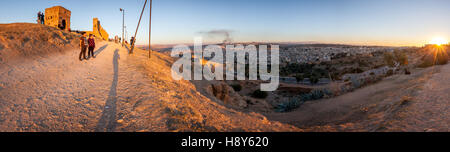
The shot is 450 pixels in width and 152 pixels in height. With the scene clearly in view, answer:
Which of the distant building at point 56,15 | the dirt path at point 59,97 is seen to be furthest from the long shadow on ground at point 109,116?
the distant building at point 56,15

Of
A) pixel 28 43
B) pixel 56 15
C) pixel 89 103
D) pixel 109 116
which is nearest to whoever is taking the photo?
pixel 109 116

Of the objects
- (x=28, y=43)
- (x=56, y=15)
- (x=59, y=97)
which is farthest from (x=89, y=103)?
(x=56, y=15)

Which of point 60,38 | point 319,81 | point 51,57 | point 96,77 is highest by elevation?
point 60,38

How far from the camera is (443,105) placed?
715 centimetres

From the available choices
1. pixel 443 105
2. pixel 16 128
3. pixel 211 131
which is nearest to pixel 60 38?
pixel 16 128

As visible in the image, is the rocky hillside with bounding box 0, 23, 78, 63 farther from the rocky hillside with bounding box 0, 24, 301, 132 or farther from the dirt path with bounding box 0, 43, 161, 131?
the dirt path with bounding box 0, 43, 161, 131

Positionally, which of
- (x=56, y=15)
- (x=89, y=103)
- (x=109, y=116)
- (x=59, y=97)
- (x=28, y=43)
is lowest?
(x=109, y=116)

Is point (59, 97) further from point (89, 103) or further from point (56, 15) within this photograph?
point (56, 15)

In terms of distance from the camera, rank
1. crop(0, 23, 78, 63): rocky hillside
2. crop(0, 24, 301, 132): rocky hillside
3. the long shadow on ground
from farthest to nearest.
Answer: crop(0, 23, 78, 63): rocky hillside → crop(0, 24, 301, 132): rocky hillside → the long shadow on ground

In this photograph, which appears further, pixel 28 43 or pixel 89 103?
pixel 28 43

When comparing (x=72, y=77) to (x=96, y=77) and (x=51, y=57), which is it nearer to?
(x=96, y=77)

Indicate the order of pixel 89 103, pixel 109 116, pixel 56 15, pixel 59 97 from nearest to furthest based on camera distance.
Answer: pixel 109 116 < pixel 89 103 < pixel 59 97 < pixel 56 15

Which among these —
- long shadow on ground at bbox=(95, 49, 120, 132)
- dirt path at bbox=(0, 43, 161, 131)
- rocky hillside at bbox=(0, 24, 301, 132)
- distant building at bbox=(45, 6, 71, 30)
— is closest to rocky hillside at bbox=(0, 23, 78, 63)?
rocky hillside at bbox=(0, 24, 301, 132)
